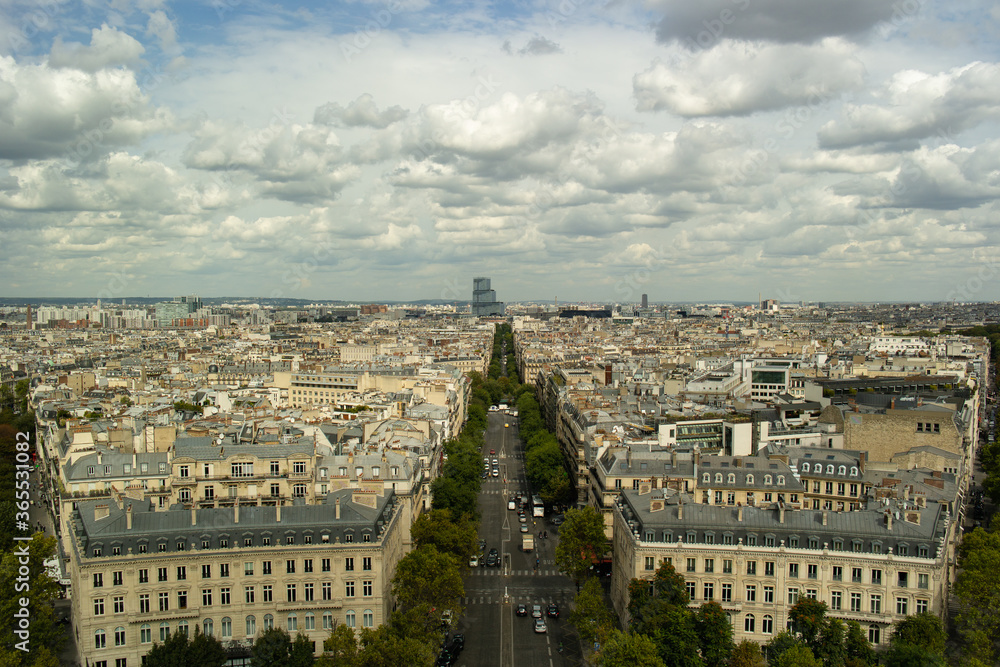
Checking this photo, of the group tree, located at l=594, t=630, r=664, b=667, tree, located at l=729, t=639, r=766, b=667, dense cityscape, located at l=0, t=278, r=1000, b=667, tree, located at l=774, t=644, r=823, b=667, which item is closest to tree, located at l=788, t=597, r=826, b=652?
dense cityscape, located at l=0, t=278, r=1000, b=667

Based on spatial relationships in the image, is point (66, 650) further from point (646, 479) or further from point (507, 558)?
point (646, 479)

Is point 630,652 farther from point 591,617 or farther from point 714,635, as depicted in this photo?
point 591,617

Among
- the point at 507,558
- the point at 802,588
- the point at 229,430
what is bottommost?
the point at 507,558

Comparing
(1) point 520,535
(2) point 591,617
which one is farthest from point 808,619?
(1) point 520,535

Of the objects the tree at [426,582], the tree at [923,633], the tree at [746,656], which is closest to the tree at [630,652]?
the tree at [746,656]

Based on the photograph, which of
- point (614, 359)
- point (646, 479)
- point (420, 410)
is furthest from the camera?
point (614, 359)

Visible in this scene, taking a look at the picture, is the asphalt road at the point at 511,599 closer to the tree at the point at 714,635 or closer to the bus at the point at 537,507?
the bus at the point at 537,507

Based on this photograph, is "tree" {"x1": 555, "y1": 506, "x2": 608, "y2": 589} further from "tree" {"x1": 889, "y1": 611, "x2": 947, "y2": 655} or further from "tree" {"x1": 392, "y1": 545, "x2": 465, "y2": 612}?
"tree" {"x1": 889, "y1": 611, "x2": 947, "y2": 655}

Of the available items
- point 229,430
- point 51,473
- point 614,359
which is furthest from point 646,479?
point 614,359
